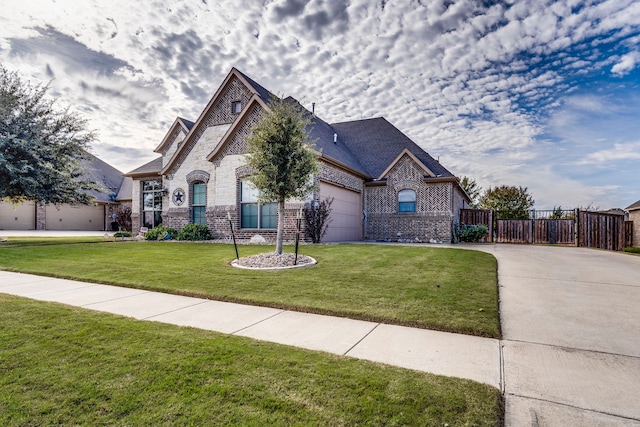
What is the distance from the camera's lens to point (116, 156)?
2833 centimetres

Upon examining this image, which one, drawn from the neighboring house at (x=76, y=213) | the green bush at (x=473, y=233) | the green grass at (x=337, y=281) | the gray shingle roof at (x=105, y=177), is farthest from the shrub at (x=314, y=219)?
the gray shingle roof at (x=105, y=177)

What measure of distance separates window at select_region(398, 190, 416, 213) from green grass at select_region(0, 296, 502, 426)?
53.4ft

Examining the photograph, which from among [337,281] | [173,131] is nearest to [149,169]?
[173,131]

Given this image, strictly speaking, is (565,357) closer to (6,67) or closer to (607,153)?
(607,153)

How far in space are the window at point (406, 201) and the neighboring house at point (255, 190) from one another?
0.18 ft

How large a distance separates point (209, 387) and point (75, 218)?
37.6 metres

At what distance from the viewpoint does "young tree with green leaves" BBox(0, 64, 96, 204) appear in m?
15.7

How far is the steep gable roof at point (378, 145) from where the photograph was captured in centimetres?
1969

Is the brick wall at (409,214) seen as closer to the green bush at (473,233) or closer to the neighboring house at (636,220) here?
the green bush at (473,233)

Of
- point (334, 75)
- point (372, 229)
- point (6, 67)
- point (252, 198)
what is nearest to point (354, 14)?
point (334, 75)

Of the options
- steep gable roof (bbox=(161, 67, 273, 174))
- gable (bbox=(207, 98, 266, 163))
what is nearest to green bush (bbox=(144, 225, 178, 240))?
steep gable roof (bbox=(161, 67, 273, 174))

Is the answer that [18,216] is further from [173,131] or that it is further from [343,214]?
[343,214]

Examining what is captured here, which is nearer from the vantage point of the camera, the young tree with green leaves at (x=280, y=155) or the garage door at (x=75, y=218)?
the young tree with green leaves at (x=280, y=155)

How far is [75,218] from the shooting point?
32.4 m
